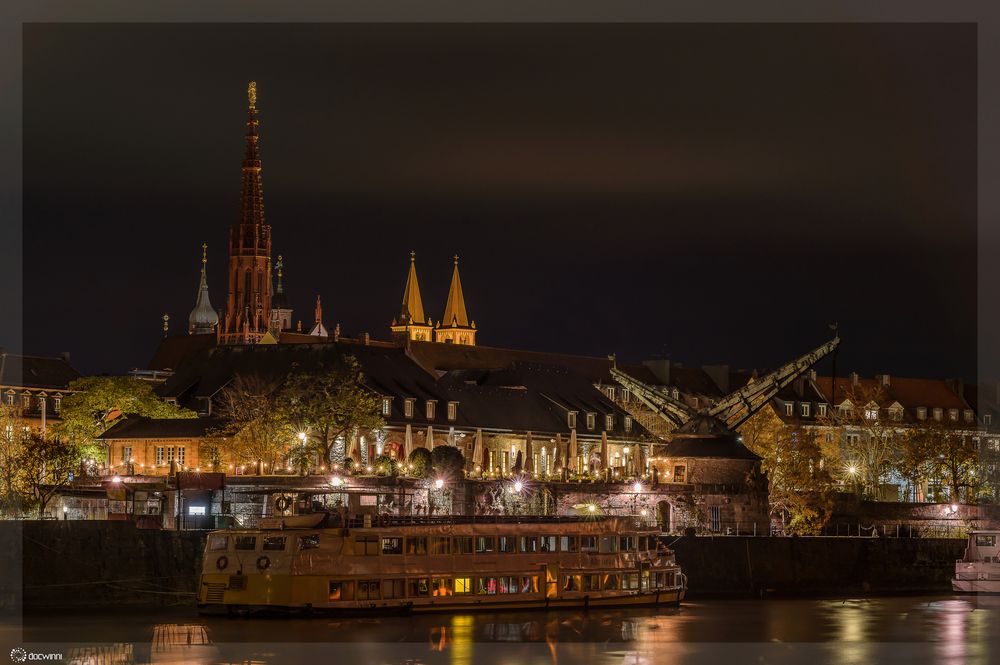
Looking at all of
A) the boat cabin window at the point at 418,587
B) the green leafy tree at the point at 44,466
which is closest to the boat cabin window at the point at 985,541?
the boat cabin window at the point at 418,587

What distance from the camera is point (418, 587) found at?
82625 mm

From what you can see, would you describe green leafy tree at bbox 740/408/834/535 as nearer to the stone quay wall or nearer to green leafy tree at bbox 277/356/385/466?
the stone quay wall

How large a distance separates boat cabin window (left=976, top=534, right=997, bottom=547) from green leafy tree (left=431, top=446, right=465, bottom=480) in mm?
26530

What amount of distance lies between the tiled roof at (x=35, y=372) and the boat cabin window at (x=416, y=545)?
2976 inches

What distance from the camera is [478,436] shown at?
114875mm

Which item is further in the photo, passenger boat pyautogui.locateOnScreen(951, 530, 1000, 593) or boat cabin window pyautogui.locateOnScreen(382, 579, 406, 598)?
passenger boat pyautogui.locateOnScreen(951, 530, 1000, 593)

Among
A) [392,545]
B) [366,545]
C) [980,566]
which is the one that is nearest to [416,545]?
[392,545]

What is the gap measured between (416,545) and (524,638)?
9105 mm

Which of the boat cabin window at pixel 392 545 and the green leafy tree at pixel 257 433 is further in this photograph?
the green leafy tree at pixel 257 433

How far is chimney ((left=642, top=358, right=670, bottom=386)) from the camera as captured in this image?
174 meters

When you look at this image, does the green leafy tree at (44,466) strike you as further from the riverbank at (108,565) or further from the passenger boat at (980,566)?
the passenger boat at (980,566)

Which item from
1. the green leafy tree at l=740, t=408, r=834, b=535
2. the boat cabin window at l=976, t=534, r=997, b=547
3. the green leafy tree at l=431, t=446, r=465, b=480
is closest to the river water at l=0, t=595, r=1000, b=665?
the boat cabin window at l=976, t=534, r=997, b=547

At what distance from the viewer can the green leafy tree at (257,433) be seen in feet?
355

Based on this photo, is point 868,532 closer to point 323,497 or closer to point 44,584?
point 323,497
